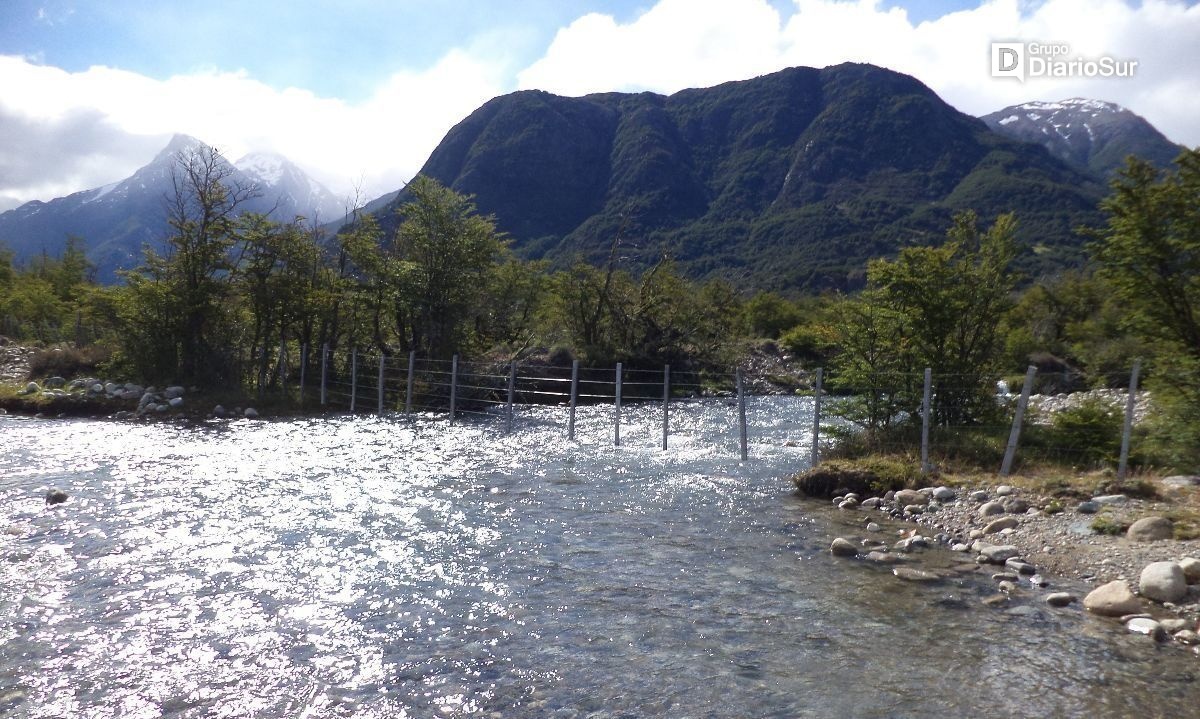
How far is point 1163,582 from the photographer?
6.28m

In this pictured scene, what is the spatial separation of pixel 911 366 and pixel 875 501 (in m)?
2.66

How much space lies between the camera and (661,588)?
6.75 m

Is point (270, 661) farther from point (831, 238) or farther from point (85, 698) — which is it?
point (831, 238)

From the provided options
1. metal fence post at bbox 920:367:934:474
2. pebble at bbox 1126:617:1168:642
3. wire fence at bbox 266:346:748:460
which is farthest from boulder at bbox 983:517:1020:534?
wire fence at bbox 266:346:748:460

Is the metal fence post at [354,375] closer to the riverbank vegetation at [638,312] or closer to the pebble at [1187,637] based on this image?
the riverbank vegetation at [638,312]

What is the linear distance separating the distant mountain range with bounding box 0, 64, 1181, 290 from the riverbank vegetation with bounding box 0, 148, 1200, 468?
55493 millimetres

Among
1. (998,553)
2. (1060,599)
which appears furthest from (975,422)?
(1060,599)

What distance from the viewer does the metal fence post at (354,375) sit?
21109mm

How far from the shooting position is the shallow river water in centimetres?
465

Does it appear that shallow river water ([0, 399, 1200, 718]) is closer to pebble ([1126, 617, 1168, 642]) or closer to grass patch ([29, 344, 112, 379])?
pebble ([1126, 617, 1168, 642])

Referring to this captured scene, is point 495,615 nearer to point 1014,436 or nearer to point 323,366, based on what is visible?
point 1014,436

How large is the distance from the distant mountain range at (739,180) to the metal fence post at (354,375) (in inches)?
2414

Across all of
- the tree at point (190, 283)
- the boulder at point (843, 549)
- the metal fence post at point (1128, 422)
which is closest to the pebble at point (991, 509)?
the metal fence post at point (1128, 422)

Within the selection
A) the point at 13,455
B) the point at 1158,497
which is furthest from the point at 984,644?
the point at 13,455
